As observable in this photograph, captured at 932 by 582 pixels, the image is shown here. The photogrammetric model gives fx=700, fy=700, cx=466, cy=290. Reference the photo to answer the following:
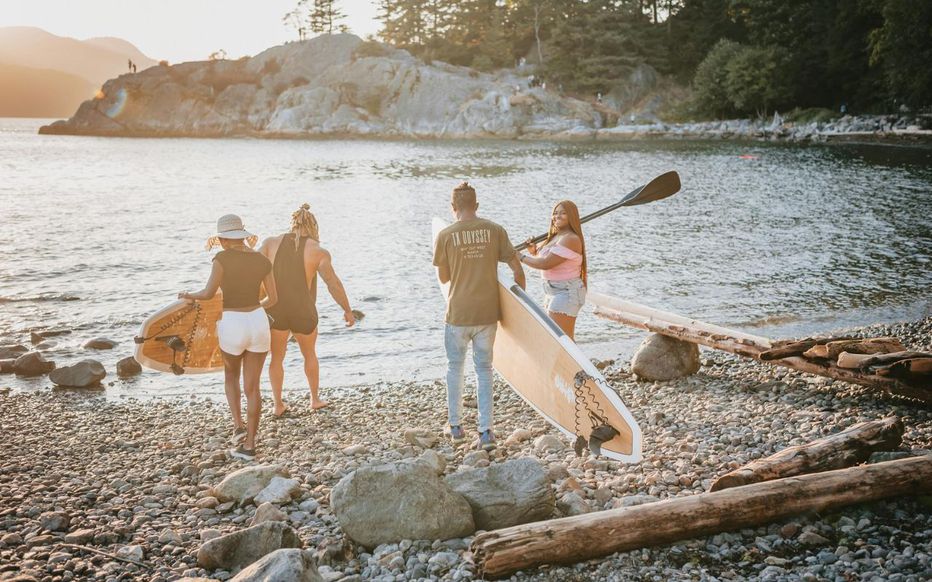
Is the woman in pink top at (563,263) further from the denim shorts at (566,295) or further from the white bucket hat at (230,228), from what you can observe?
the white bucket hat at (230,228)

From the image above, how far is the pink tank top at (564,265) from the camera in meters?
6.96

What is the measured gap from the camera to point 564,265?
7133mm

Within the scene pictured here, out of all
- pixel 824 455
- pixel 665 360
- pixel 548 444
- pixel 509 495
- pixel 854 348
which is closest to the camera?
pixel 509 495

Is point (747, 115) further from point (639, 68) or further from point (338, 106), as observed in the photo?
point (338, 106)

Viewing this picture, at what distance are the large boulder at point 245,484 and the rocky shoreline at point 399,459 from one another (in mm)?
84

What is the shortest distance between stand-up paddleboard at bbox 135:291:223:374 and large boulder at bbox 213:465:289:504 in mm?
2560

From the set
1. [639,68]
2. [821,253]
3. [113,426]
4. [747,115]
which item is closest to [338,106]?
[639,68]

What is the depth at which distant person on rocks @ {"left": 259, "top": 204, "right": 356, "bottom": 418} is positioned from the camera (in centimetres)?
694

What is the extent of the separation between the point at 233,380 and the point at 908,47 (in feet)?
202

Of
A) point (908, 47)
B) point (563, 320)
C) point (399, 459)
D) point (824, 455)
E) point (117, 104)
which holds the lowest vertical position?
point (399, 459)

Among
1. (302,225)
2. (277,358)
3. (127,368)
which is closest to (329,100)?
(127,368)

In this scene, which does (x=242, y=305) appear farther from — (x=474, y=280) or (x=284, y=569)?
(x=284, y=569)

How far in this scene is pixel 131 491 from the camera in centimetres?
576

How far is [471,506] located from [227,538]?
1592mm
